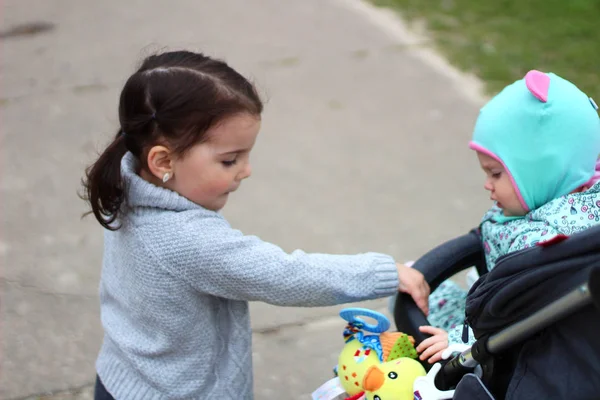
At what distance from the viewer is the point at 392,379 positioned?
1.94 metres

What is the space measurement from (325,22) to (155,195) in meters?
4.10

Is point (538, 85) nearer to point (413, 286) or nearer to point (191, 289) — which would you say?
point (413, 286)

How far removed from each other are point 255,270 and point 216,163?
0.28 m

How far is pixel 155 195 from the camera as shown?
6.30ft

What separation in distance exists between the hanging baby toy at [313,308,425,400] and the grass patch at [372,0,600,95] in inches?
119

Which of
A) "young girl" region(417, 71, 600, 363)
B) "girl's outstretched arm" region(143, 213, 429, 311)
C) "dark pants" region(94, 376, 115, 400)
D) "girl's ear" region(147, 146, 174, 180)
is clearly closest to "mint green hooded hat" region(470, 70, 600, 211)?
"young girl" region(417, 71, 600, 363)

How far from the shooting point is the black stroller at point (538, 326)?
59.1 inches

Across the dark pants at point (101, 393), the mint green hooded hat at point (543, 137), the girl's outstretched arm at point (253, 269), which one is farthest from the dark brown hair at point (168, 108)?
the mint green hooded hat at point (543, 137)

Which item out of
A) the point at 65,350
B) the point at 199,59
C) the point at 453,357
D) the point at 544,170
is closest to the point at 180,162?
the point at 199,59

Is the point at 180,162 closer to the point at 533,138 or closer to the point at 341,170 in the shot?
the point at 533,138

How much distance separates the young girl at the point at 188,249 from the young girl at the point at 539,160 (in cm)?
37

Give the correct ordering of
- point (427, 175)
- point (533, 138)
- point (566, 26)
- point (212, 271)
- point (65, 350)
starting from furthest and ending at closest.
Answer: point (566, 26), point (427, 175), point (65, 350), point (533, 138), point (212, 271)

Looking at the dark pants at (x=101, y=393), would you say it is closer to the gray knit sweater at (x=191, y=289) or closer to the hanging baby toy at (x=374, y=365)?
the gray knit sweater at (x=191, y=289)

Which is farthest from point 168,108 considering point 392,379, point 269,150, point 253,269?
point 269,150
